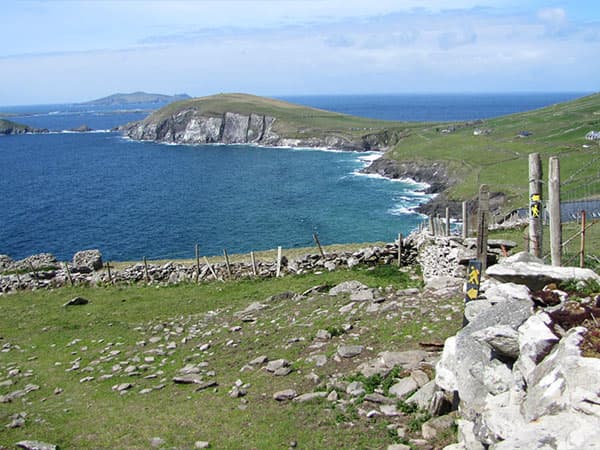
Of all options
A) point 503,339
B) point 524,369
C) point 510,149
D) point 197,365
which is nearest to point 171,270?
point 197,365

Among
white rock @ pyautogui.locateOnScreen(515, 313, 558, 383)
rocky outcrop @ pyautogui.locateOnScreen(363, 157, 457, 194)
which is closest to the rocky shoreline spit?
white rock @ pyautogui.locateOnScreen(515, 313, 558, 383)

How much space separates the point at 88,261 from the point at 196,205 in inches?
2179

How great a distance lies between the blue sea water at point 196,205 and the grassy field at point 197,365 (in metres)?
A: 40.3

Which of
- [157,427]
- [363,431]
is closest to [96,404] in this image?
[157,427]

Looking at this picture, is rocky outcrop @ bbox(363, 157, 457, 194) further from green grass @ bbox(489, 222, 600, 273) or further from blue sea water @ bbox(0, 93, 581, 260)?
green grass @ bbox(489, 222, 600, 273)

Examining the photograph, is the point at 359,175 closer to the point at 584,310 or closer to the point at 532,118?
the point at 532,118

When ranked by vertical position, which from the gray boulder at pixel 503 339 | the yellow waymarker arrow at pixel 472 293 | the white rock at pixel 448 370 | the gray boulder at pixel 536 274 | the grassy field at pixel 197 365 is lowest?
the grassy field at pixel 197 365

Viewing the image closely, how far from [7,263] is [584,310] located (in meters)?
49.9

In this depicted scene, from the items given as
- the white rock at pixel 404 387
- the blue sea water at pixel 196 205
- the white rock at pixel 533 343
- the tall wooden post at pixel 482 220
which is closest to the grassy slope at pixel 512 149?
the blue sea water at pixel 196 205

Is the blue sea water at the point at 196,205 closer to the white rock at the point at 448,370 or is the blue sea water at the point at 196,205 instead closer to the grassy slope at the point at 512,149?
the grassy slope at the point at 512,149

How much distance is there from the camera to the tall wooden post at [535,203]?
675 inches

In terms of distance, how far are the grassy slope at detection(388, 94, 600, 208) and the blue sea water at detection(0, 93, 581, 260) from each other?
1129 cm

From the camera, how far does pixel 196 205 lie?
100500 mm

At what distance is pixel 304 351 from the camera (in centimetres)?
1802
